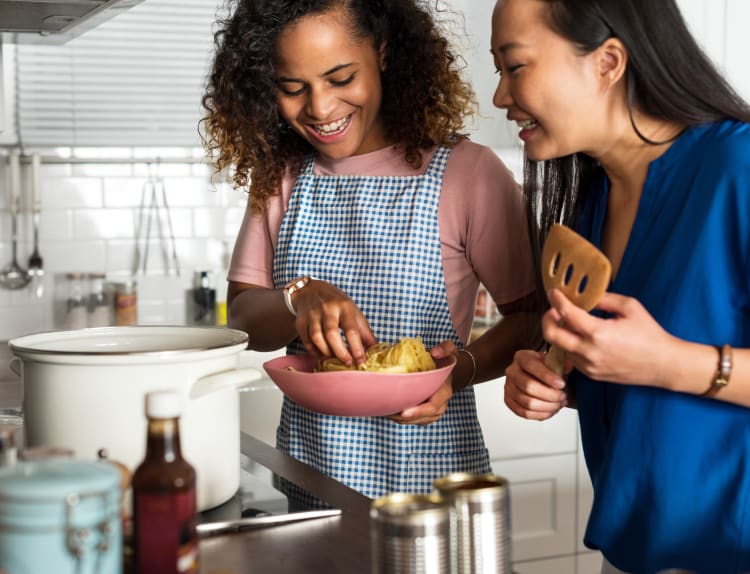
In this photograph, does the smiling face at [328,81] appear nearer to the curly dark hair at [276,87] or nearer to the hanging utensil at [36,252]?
the curly dark hair at [276,87]

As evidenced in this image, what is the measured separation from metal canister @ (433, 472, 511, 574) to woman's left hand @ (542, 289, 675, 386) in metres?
0.39

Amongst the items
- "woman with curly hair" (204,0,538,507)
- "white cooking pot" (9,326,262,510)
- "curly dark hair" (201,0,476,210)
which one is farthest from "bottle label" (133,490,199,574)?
"curly dark hair" (201,0,476,210)

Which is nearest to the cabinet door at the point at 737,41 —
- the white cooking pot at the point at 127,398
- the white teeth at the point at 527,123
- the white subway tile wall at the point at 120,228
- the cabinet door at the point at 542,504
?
the white subway tile wall at the point at 120,228

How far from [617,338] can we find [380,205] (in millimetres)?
782

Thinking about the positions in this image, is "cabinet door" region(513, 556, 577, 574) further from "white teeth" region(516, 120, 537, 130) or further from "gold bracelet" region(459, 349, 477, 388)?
Result: "white teeth" region(516, 120, 537, 130)

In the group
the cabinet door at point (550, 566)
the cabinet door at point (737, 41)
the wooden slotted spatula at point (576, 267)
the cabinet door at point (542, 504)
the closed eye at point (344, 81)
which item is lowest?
the cabinet door at point (550, 566)

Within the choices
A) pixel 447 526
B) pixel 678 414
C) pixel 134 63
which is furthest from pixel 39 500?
pixel 134 63

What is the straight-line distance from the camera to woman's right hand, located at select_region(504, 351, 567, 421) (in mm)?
1472

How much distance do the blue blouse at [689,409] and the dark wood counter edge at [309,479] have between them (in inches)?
15.1

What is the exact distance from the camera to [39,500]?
784 mm

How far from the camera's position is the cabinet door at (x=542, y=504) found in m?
3.38

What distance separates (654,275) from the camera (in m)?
1.39

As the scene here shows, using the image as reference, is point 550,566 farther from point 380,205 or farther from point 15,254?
point 15,254

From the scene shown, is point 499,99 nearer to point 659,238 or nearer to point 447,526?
point 659,238
